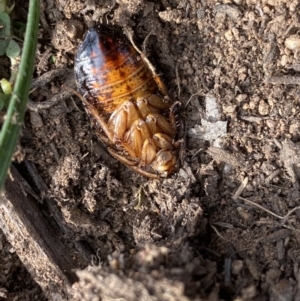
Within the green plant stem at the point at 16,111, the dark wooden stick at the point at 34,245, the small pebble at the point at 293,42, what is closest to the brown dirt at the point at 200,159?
the small pebble at the point at 293,42

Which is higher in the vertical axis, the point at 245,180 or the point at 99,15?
the point at 99,15

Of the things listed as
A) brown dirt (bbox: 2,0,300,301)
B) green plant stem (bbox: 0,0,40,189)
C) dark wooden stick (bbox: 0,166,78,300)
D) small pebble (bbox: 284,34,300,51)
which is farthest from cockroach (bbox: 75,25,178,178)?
small pebble (bbox: 284,34,300,51)

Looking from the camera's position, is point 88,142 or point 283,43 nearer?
point 283,43

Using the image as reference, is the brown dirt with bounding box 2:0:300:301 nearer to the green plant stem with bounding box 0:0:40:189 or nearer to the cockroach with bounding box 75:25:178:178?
the cockroach with bounding box 75:25:178:178

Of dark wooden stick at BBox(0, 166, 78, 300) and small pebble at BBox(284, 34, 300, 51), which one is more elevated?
small pebble at BBox(284, 34, 300, 51)

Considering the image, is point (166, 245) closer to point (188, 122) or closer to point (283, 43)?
point (188, 122)

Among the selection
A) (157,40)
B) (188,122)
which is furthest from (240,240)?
(157,40)
